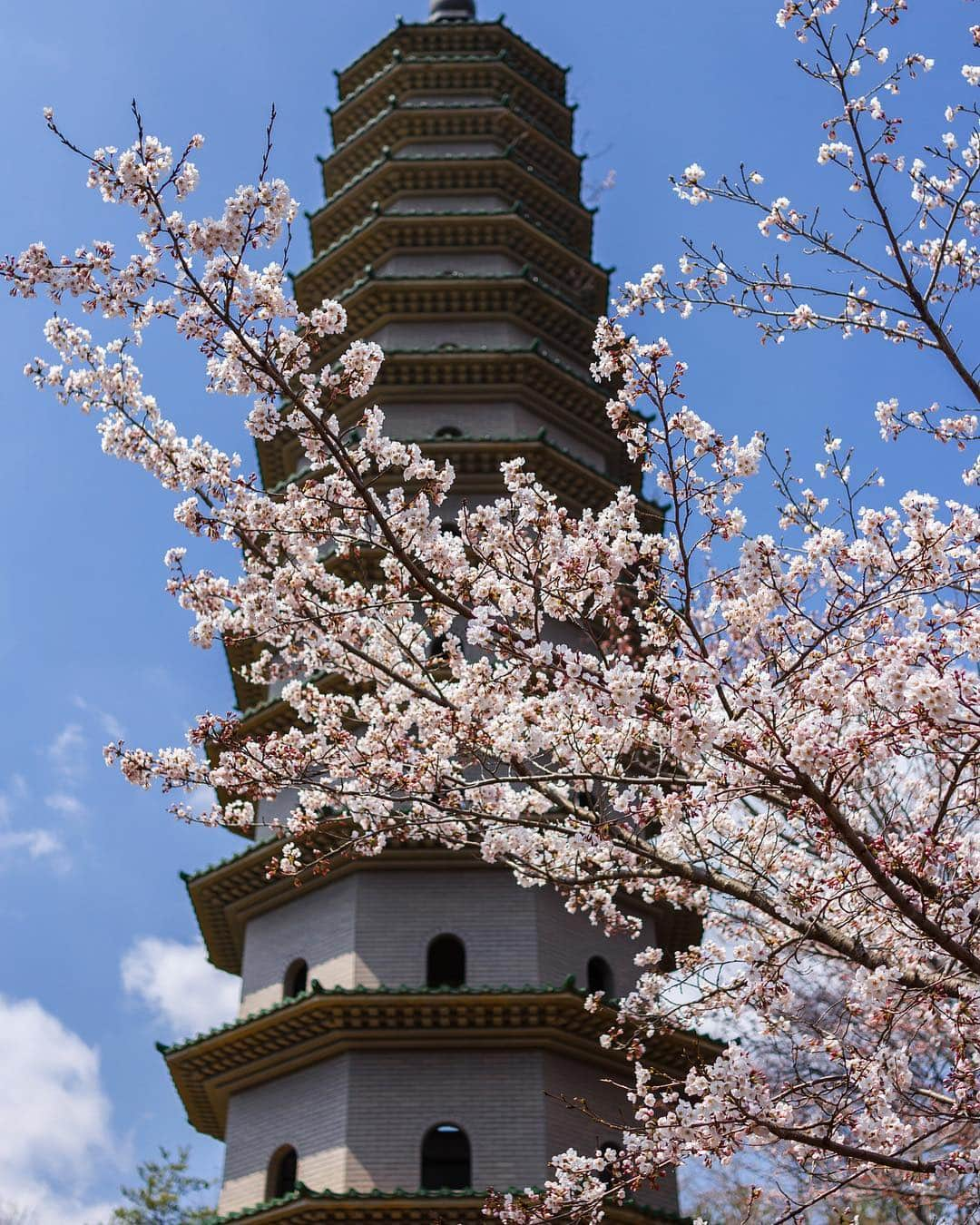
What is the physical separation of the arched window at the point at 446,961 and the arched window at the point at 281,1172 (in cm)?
242

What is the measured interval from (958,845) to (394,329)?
14.3 m

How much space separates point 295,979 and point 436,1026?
2.31m

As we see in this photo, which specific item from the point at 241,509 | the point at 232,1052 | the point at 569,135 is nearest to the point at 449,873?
the point at 232,1052

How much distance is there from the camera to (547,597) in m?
6.74

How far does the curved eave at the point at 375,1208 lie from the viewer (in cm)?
1116

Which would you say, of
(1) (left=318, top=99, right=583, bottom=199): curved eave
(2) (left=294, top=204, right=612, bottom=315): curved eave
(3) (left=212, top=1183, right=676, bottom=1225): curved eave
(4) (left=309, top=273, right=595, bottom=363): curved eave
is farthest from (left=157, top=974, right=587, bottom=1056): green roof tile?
(1) (left=318, top=99, right=583, bottom=199): curved eave

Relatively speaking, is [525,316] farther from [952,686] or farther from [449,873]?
[952,686]

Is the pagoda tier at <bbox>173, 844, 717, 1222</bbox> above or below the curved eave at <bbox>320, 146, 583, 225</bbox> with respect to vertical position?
below

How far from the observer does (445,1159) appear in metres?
12.3

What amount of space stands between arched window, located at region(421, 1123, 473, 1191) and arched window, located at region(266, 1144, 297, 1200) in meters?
1.62

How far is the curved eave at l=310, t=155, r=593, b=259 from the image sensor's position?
20406 mm

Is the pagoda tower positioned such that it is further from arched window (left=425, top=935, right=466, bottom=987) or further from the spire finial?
the spire finial

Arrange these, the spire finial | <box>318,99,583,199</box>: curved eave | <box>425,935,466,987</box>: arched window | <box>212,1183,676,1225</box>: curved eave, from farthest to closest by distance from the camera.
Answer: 1. the spire finial
2. <box>318,99,583,199</box>: curved eave
3. <box>425,935,466,987</box>: arched window
4. <box>212,1183,676,1225</box>: curved eave

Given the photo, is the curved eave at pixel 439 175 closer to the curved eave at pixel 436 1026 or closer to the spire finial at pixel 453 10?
the spire finial at pixel 453 10
